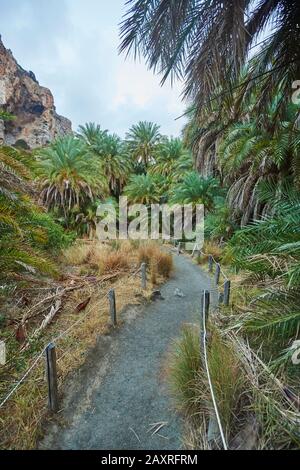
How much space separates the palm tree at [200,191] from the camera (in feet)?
55.8

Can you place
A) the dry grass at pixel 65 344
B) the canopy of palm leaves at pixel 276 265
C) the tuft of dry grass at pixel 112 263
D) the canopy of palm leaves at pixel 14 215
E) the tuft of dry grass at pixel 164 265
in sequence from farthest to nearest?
the tuft of dry grass at pixel 164 265 < the tuft of dry grass at pixel 112 263 < the canopy of palm leaves at pixel 14 215 < the dry grass at pixel 65 344 < the canopy of palm leaves at pixel 276 265

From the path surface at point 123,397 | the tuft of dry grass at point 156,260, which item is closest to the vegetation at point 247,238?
the path surface at point 123,397

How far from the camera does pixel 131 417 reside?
3057mm

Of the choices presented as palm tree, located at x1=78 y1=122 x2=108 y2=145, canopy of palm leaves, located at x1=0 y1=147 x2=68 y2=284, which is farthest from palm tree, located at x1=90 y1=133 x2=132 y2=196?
canopy of palm leaves, located at x1=0 y1=147 x2=68 y2=284

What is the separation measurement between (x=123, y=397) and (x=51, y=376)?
103 centimetres

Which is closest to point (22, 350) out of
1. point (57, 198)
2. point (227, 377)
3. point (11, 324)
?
point (11, 324)

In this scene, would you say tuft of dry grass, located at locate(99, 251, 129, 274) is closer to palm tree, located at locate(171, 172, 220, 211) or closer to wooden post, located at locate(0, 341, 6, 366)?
wooden post, located at locate(0, 341, 6, 366)

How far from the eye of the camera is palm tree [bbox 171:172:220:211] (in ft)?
55.8

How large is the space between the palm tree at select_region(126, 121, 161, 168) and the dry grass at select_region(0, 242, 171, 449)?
2288 centimetres

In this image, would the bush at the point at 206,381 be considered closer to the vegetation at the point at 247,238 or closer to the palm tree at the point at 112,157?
the vegetation at the point at 247,238

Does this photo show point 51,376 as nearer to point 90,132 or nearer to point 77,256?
point 77,256

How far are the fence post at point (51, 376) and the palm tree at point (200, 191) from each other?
1518cm

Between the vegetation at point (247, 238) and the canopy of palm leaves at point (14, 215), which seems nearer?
the vegetation at point (247, 238)
